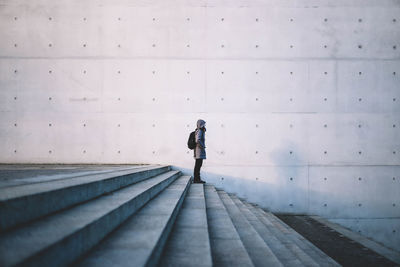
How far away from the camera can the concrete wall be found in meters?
6.55

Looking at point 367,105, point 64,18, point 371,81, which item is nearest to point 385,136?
point 367,105

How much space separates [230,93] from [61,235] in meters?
6.02

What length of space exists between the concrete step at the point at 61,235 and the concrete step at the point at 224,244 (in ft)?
2.82

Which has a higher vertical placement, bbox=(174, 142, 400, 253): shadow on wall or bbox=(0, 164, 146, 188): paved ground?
bbox=(0, 164, 146, 188): paved ground

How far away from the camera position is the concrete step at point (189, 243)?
159 centimetres

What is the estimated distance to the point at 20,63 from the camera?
6.55 m

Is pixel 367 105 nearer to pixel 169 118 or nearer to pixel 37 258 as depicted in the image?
pixel 169 118

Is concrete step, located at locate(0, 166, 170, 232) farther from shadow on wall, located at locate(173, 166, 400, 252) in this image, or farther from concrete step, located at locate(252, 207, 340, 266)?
shadow on wall, located at locate(173, 166, 400, 252)

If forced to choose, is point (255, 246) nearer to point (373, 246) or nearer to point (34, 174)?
point (34, 174)

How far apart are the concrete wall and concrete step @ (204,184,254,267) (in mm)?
3515

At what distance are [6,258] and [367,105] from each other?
806 centimetres

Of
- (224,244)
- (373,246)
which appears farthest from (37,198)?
(373,246)

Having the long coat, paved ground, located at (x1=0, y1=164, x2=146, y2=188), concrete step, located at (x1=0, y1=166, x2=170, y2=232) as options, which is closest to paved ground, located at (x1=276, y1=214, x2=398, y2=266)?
the long coat

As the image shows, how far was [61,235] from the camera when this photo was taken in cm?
111
